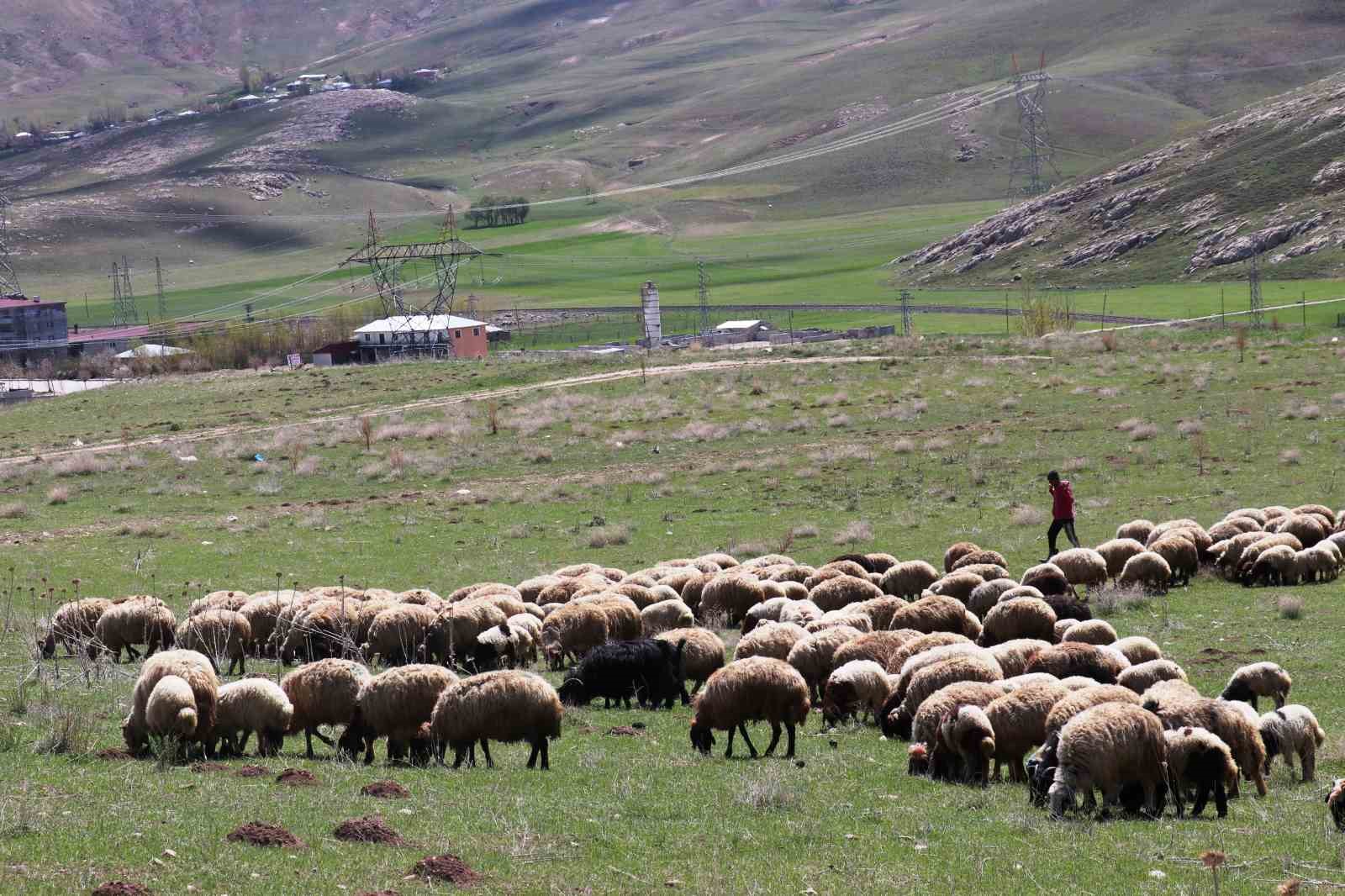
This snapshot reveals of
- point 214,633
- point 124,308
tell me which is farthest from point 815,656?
point 124,308

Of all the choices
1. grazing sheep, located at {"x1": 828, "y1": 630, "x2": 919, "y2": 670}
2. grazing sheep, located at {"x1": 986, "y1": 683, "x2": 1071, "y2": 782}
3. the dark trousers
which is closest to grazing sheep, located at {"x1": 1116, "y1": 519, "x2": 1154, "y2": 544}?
the dark trousers

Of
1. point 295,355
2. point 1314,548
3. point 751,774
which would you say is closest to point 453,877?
point 751,774

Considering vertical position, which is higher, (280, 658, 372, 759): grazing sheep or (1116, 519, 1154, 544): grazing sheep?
(1116, 519, 1154, 544): grazing sheep

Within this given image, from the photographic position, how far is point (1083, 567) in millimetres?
23281

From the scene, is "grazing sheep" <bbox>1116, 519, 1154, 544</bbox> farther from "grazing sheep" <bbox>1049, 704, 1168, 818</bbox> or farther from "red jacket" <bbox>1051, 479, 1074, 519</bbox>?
"grazing sheep" <bbox>1049, 704, 1168, 818</bbox>

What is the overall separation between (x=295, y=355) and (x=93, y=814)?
319 feet

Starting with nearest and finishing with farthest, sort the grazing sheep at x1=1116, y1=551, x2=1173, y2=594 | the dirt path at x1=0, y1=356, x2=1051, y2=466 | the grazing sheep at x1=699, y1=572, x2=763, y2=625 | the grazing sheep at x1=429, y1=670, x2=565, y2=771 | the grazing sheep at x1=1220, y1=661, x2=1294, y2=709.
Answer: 1. the grazing sheep at x1=429, y1=670, x2=565, y2=771
2. the grazing sheep at x1=1220, y1=661, x2=1294, y2=709
3. the grazing sheep at x1=699, y1=572, x2=763, y2=625
4. the grazing sheep at x1=1116, y1=551, x2=1173, y2=594
5. the dirt path at x1=0, y1=356, x2=1051, y2=466

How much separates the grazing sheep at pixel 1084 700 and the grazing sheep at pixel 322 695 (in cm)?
681

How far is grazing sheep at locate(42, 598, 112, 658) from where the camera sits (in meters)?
20.5

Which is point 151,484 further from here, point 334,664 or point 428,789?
point 428,789

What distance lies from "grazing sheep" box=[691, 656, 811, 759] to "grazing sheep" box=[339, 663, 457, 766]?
8.95 ft

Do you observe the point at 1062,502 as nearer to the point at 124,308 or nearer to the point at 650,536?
the point at 650,536

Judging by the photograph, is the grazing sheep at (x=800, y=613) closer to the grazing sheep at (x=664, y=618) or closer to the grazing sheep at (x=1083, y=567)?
the grazing sheep at (x=664, y=618)

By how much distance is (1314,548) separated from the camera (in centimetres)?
2320
